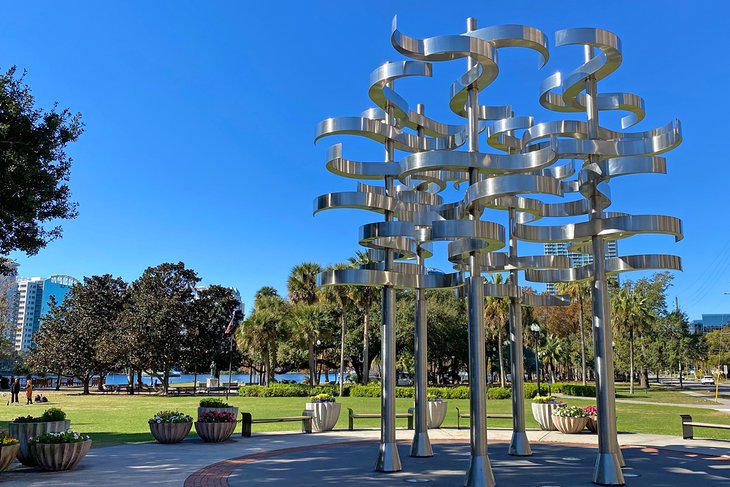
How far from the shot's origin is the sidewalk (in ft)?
39.2

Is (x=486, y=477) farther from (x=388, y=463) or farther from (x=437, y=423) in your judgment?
(x=437, y=423)

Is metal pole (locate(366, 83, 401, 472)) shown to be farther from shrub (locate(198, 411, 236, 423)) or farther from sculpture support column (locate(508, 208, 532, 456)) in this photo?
shrub (locate(198, 411, 236, 423))

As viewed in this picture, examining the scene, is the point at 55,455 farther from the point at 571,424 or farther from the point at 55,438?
the point at 571,424

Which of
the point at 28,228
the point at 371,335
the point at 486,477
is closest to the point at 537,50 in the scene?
the point at 486,477

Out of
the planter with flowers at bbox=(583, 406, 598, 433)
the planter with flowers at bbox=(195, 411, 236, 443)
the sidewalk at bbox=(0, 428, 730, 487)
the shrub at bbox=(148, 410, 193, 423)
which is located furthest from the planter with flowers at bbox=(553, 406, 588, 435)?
the shrub at bbox=(148, 410, 193, 423)

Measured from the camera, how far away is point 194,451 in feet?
52.4

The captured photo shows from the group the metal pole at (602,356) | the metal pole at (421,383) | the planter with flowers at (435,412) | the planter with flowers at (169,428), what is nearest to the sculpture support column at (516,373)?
the metal pole at (421,383)

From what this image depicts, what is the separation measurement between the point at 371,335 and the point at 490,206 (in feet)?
163

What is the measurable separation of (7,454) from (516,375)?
11.2 metres

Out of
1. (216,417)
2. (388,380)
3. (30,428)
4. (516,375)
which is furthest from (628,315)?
(30,428)

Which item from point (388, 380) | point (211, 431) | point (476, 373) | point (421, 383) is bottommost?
point (211, 431)

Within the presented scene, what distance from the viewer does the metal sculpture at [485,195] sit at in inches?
Result: 441

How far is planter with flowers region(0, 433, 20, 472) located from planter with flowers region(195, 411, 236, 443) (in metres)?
6.22

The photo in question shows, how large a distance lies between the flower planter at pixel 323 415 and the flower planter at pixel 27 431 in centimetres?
889
